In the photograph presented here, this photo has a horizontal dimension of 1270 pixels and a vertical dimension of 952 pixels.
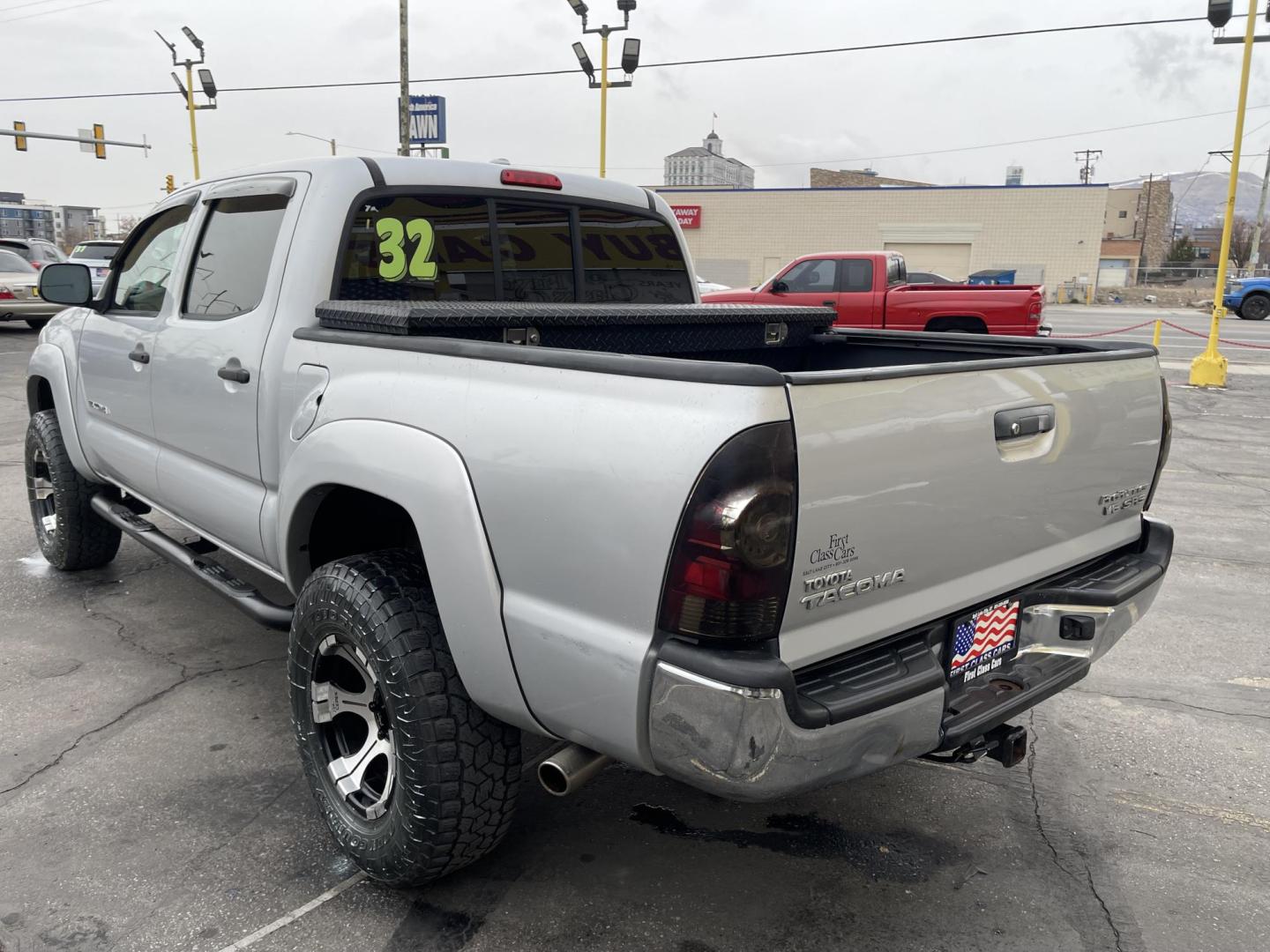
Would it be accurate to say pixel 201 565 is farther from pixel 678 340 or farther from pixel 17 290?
pixel 17 290

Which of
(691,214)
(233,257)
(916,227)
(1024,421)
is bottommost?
(1024,421)

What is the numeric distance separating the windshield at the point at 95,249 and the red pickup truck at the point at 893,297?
48.9 ft

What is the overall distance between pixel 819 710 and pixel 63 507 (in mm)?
4466

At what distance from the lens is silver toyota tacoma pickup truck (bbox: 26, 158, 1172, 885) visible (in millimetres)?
1931

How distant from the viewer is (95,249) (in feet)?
73.3

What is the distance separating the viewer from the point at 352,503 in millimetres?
2969

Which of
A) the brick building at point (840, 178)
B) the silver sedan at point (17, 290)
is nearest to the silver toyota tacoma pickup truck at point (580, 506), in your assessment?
the silver sedan at point (17, 290)

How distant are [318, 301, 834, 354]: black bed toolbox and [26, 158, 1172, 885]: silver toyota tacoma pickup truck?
14 mm

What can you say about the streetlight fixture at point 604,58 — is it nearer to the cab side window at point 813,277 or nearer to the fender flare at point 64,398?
the cab side window at point 813,277

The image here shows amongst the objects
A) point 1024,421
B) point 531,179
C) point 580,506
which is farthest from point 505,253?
point 1024,421

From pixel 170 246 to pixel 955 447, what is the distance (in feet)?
10.8

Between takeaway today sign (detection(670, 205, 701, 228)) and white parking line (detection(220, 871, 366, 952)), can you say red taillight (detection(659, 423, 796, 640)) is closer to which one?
white parking line (detection(220, 871, 366, 952))

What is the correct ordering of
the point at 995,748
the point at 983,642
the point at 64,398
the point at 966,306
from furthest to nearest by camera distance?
the point at 966,306 < the point at 64,398 < the point at 995,748 < the point at 983,642

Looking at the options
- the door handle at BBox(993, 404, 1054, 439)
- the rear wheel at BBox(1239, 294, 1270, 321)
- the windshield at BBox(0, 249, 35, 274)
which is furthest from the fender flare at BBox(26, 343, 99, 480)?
the rear wheel at BBox(1239, 294, 1270, 321)
